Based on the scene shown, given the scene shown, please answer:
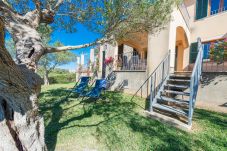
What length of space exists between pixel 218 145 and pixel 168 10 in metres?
3.79

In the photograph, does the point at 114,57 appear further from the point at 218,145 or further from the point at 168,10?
the point at 218,145

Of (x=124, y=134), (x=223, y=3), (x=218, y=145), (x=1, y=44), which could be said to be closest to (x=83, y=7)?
(x=1, y=44)

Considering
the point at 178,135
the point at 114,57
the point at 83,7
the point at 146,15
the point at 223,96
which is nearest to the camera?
the point at 178,135

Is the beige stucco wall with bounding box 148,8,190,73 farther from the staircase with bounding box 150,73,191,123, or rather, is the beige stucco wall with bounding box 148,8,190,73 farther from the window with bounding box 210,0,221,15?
the window with bounding box 210,0,221,15

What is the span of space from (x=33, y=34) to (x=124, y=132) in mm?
3149

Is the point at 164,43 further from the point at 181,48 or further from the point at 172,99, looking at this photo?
the point at 181,48

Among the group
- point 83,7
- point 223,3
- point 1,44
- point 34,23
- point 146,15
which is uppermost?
point 223,3

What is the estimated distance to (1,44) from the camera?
1793 mm

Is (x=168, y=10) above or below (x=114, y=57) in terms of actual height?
above

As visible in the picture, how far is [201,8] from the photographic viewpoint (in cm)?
956

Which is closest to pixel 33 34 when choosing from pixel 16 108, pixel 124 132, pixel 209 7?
pixel 16 108

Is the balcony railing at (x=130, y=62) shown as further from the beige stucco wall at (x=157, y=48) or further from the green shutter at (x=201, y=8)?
the green shutter at (x=201, y=8)

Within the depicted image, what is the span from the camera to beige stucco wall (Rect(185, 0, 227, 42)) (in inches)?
338

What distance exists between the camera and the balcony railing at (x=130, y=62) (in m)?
8.91
